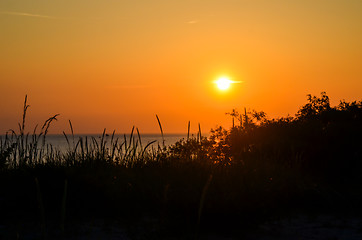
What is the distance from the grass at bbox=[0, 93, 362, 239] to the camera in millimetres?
6297

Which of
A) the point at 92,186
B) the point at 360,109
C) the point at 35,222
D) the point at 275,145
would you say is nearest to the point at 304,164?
the point at 275,145

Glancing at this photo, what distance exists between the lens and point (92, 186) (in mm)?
7086

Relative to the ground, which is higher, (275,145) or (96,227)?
(275,145)

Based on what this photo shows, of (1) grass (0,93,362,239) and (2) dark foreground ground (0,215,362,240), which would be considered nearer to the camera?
(2) dark foreground ground (0,215,362,240)

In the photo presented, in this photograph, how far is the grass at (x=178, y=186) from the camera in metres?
6.30

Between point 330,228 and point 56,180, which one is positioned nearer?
point 330,228

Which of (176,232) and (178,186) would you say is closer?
(176,232)

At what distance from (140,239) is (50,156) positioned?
181 inches

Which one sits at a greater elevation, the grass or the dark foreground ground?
the grass

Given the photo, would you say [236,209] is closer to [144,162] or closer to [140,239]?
[140,239]

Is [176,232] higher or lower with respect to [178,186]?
lower

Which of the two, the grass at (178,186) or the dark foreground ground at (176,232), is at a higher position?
the grass at (178,186)

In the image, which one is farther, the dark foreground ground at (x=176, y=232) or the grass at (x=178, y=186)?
the grass at (x=178, y=186)

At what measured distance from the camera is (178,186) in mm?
6887
